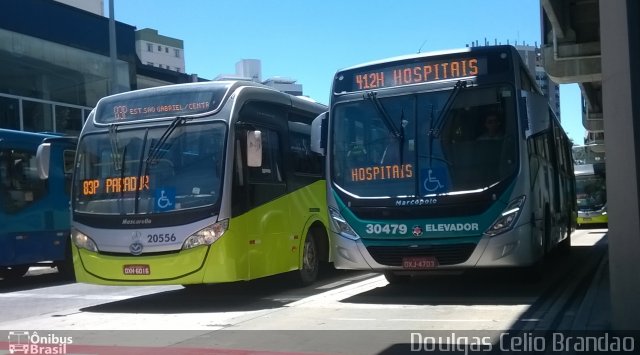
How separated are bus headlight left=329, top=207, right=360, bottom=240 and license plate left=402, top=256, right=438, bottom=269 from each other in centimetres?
80

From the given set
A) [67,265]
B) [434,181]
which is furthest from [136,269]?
[67,265]

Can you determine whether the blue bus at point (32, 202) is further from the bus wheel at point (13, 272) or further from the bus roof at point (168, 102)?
the bus roof at point (168, 102)

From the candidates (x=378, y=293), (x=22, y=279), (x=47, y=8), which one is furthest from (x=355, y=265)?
(x=47, y=8)

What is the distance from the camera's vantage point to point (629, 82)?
21.9ft

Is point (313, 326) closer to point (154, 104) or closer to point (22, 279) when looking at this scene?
point (154, 104)

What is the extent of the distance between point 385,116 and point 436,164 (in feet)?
3.50

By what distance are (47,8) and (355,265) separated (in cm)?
1984

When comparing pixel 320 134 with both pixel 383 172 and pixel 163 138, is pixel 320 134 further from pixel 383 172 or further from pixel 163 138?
pixel 163 138

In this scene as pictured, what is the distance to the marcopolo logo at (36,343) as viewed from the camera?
7043 millimetres

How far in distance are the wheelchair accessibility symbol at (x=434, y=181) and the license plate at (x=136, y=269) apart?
407 centimetres

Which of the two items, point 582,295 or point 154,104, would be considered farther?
point 154,104

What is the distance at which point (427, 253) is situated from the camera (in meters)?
9.31

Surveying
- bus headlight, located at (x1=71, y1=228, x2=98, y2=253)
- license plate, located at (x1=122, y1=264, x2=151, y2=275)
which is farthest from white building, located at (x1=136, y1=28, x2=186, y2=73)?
license plate, located at (x1=122, y1=264, x2=151, y2=275)

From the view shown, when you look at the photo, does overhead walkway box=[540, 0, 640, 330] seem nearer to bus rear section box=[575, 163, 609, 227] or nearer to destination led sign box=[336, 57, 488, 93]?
destination led sign box=[336, 57, 488, 93]
